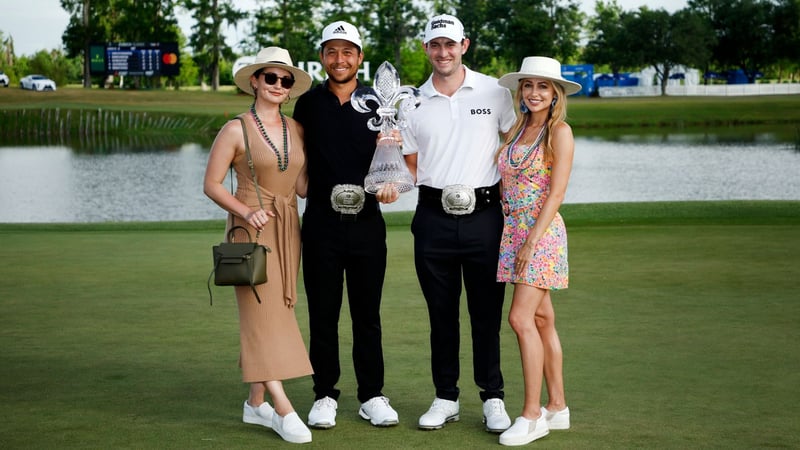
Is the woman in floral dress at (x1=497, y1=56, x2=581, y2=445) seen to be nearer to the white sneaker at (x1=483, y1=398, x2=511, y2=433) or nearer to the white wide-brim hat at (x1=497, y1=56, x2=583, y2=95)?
the white wide-brim hat at (x1=497, y1=56, x2=583, y2=95)

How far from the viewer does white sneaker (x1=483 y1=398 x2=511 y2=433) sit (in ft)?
16.3

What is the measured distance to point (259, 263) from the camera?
197 inches

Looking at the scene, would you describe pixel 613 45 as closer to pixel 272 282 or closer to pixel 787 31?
pixel 787 31

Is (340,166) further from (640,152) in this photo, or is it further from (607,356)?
(640,152)

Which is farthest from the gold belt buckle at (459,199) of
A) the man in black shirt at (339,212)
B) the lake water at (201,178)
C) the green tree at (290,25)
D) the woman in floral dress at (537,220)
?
the green tree at (290,25)

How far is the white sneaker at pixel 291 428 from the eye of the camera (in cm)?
486

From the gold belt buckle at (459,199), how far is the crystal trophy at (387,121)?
181mm

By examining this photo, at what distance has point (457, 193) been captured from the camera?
517 centimetres

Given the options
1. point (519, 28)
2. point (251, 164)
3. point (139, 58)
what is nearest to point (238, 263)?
point (251, 164)

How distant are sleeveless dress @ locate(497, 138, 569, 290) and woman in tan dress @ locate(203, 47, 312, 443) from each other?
40.0 inches

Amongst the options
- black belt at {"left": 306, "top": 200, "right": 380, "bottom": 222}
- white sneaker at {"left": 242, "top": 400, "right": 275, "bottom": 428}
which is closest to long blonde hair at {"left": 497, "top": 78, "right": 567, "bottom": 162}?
black belt at {"left": 306, "top": 200, "right": 380, "bottom": 222}

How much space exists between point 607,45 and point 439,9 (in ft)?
46.4

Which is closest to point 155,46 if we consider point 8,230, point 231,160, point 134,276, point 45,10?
point 45,10

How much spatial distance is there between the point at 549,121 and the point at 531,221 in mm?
462
